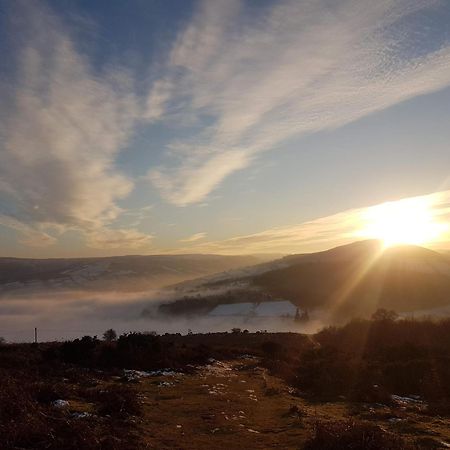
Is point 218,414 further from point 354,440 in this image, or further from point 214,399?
point 354,440

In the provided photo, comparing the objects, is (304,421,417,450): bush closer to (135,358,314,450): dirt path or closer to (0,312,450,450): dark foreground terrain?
(0,312,450,450): dark foreground terrain

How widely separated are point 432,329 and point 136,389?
46.1 m

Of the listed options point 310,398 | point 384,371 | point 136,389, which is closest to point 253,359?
point 384,371

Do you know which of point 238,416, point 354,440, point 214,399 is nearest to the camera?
point 354,440

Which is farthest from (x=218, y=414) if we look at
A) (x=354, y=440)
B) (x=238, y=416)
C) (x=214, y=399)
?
(x=354, y=440)

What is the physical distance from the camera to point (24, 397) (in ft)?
49.5

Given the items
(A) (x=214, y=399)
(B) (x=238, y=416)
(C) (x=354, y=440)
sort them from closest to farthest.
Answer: (C) (x=354, y=440), (B) (x=238, y=416), (A) (x=214, y=399)

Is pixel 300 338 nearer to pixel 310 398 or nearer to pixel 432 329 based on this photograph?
pixel 432 329

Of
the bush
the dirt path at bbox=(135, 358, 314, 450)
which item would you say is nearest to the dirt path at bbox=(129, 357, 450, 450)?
the dirt path at bbox=(135, 358, 314, 450)

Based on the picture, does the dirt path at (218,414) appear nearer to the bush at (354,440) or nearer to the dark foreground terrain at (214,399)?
the dark foreground terrain at (214,399)

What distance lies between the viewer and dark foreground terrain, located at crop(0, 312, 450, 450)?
1301 cm

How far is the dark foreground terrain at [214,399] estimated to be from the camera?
1301 centimetres

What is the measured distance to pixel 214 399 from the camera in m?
21.7

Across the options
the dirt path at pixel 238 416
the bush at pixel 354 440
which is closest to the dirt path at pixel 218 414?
the dirt path at pixel 238 416
